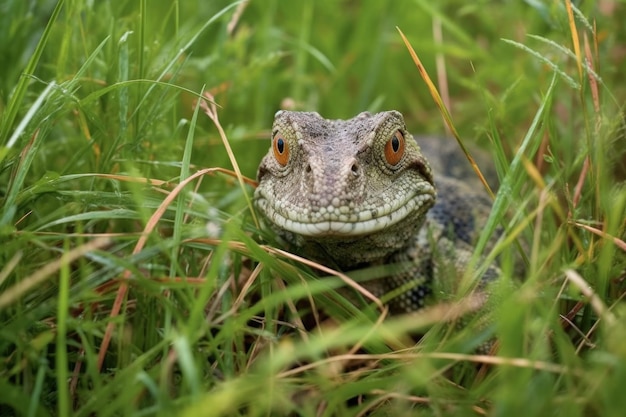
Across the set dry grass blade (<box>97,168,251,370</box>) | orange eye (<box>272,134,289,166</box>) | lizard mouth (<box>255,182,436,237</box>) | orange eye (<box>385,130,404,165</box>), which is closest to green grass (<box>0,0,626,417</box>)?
dry grass blade (<box>97,168,251,370</box>)

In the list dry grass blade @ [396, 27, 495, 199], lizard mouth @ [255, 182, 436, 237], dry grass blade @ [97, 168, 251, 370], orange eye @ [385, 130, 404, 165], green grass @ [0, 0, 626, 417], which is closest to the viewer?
green grass @ [0, 0, 626, 417]

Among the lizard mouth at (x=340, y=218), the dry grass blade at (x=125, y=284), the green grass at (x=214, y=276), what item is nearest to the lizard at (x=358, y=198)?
the lizard mouth at (x=340, y=218)

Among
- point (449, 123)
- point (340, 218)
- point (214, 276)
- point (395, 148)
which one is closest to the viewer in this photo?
point (214, 276)

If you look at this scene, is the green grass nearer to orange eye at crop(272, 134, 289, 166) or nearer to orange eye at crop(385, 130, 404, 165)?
orange eye at crop(272, 134, 289, 166)

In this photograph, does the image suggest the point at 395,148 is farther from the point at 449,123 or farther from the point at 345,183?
the point at 345,183

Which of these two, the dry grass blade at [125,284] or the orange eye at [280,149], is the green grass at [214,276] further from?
the orange eye at [280,149]

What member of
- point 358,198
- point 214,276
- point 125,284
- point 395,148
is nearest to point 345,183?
point 358,198

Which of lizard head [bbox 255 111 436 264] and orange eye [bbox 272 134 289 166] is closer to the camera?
lizard head [bbox 255 111 436 264]
